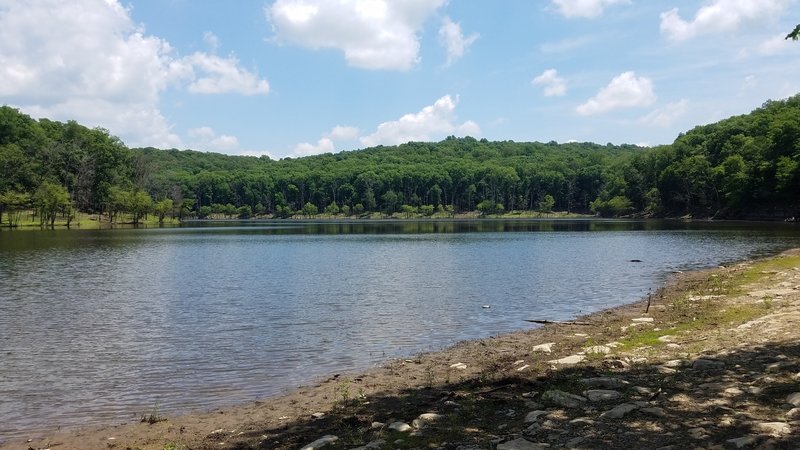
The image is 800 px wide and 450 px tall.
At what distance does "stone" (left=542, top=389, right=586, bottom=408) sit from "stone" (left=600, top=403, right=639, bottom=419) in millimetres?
758

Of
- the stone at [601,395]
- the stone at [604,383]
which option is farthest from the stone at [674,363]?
the stone at [601,395]

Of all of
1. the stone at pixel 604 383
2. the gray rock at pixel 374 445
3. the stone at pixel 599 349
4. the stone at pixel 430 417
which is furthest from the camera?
the stone at pixel 599 349

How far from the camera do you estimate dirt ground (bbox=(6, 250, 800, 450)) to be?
8.18 metres

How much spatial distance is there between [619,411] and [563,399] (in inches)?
47.9

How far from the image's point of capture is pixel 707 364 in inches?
455

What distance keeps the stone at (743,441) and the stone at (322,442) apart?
5.68 meters

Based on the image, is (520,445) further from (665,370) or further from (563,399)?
(665,370)

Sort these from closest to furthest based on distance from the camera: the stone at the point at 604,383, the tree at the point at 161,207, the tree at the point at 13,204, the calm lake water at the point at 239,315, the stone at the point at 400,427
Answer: the stone at the point at 400,427 → the stone at the point at 604,383 → the calm lake water at the point at 239,315 → the tree at the point at 13,204 → the tree at the point at 161,207

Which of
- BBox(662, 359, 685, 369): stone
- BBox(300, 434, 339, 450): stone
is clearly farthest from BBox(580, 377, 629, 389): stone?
BBox(300, 434, 339, 450): stone

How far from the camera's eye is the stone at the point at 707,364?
37.2ft

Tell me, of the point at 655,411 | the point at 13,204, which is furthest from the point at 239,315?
the point at 13,204

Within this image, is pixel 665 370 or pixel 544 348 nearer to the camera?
pixel 665 370

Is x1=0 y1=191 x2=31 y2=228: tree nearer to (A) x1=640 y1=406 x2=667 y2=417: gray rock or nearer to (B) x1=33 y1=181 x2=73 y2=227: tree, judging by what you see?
(B) x1=33 y1=181 x2=73 y2=227: tree

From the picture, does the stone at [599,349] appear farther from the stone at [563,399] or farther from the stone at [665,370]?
the stone at [563,399]
